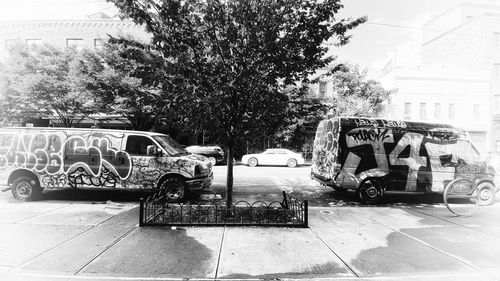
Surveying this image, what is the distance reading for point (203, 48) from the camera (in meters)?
6.68

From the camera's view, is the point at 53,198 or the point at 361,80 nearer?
the point at 53,198

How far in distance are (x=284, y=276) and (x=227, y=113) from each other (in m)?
3.81

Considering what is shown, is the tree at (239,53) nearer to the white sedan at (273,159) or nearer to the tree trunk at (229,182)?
the tree trunk at (229,182)

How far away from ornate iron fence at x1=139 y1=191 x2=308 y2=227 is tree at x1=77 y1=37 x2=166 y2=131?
2297 mm

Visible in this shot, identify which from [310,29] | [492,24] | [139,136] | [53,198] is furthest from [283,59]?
Answer: [492,24]

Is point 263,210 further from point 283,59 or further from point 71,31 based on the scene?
point 71,31

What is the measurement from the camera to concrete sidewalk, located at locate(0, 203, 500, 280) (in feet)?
14.1

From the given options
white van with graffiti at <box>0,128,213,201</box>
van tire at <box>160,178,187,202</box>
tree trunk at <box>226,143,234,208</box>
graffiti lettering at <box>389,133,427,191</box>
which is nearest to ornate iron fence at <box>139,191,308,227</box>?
tree trunk at <box>226,143,234,208</box>

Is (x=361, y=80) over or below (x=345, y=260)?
over

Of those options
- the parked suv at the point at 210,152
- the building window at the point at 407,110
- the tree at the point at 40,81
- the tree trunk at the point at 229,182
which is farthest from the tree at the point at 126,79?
the building window at the point at 407,110

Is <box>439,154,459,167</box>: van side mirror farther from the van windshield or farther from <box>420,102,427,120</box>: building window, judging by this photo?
<box>420,102,427,120</box>: building window

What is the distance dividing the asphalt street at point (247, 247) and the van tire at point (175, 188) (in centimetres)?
128

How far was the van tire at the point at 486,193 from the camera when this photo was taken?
973 centimetres

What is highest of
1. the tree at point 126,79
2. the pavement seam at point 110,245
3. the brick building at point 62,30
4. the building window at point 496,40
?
the building window at point 496,40
